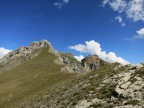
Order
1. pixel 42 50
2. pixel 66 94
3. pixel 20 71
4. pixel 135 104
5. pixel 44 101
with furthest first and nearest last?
pixel 42 50 → pixel 20 71 → pixel 44 101 → pixel 66 94 → pixel 135 104

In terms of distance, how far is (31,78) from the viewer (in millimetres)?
105688

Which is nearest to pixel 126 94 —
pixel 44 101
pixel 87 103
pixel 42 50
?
pixel 87 103

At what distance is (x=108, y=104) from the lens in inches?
1405

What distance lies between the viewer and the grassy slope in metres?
83.1

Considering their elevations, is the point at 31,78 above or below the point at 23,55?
below

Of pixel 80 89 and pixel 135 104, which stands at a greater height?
pixel 80 89

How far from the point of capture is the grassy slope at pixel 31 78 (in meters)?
83.1

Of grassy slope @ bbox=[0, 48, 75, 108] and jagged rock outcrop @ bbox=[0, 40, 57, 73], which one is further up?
jagged rock outcrop @ bbox=[0, 40, 57, 73]

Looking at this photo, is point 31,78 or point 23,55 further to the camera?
point 23,55

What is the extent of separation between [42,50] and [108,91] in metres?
129

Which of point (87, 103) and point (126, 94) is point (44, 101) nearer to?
point (87, 103)

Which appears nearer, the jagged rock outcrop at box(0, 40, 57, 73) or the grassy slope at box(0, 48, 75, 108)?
the grassy slope at box(0, 48, 75, 108)

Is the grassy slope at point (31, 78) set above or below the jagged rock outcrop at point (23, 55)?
below

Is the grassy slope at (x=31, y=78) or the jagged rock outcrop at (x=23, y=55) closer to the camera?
the grassy slope at (x=31, y=78)
